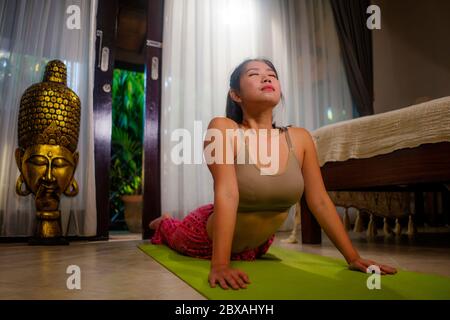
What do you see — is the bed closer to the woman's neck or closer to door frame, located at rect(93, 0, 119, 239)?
the woman's neck

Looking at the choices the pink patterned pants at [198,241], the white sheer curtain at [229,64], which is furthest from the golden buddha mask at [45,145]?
the pink patterned pants at [198,241]

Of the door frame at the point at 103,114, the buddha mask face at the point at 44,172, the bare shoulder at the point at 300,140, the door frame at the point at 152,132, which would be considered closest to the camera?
the bare shoulder at the point at 300,140

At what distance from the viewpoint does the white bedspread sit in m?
1.48

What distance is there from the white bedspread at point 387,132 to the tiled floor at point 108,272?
0.49 metres

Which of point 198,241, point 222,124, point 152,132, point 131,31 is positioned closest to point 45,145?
point 152,132

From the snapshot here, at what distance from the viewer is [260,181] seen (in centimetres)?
115

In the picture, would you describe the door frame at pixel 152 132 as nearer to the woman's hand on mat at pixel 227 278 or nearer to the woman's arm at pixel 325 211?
the woman's arm at pixel 325 211

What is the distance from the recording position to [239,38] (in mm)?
3133

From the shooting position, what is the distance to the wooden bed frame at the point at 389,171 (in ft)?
→ 4.81

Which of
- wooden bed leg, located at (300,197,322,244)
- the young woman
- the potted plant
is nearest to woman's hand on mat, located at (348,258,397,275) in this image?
the young woman

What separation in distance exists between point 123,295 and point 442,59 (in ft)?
12.3

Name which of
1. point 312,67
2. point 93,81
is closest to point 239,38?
point 312,67

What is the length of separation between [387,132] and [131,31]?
3665 millimetres
